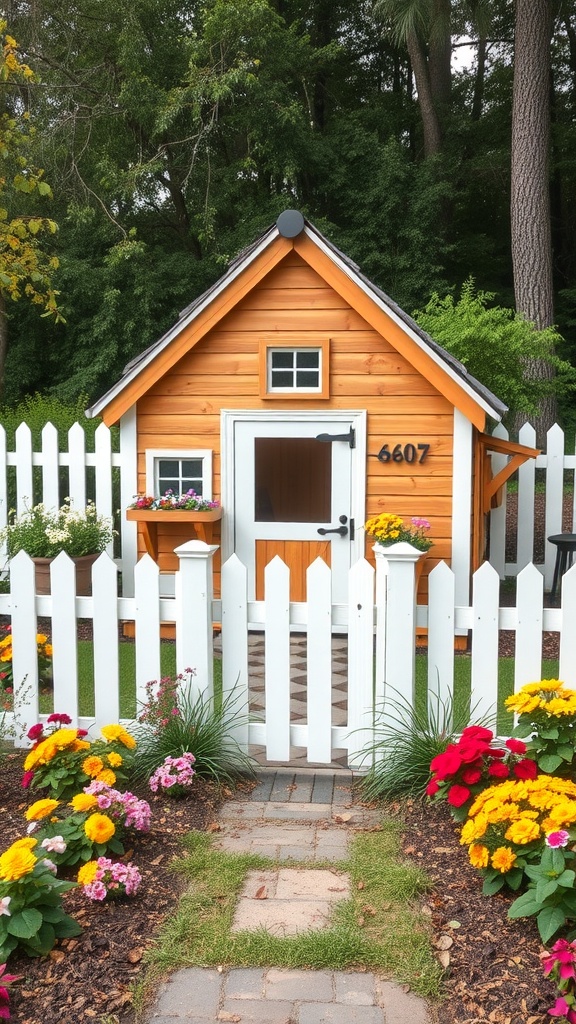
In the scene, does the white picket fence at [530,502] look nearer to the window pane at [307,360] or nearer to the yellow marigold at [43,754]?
the window pane at [307,360]

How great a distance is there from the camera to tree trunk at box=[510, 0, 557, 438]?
52.9ft

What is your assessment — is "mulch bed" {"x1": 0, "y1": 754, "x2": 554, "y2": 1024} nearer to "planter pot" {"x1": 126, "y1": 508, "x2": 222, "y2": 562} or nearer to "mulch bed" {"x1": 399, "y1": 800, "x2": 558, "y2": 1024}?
"mulch bed" {"x1": 399, "y1": 800, "x2": 558, "y2": 1024}

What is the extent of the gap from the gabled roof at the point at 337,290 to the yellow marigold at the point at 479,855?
17.3 ft

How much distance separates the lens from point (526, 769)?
3600mm

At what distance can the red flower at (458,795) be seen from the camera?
3584 millimetres

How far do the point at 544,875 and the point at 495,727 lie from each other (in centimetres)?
184

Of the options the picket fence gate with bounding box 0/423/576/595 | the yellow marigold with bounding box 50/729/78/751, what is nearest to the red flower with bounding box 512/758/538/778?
A: the yellow marigold with bounding box 50/729/78/751

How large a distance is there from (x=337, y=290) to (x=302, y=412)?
1.20 metres

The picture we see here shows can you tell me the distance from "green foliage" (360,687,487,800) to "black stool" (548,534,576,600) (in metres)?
5.29

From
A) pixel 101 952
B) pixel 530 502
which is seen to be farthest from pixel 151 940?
pixel 530 502

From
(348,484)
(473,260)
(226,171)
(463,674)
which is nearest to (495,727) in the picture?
(463,674)

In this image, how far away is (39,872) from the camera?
2.98 metres

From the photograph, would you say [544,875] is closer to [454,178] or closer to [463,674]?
[463,674]

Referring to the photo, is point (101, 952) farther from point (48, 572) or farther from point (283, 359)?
point (283, 359)
